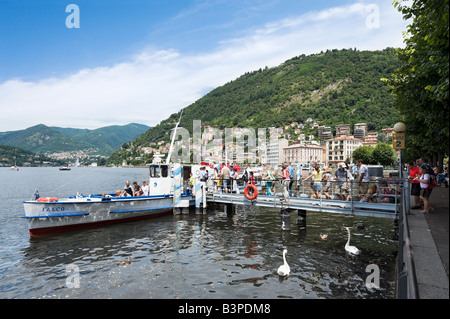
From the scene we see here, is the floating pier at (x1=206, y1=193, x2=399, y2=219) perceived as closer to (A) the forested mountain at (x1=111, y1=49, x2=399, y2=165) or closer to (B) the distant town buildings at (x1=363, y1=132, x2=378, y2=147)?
(A) the forested mountain at (x1=111, y1=49, x2=399, y2=165)

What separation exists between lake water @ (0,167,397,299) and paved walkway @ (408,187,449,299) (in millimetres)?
2281

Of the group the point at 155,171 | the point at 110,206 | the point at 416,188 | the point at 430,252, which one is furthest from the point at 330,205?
the point at 110,206

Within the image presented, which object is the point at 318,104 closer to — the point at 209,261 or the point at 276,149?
the point at 276,149

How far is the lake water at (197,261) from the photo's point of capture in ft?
30.3

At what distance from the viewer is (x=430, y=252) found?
631 centimetres

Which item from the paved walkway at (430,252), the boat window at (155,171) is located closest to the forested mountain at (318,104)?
the boat window at (155,171)

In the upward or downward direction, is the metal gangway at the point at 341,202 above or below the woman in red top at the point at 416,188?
below

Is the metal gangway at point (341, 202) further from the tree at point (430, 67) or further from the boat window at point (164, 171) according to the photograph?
the boat window at point (164, 171)

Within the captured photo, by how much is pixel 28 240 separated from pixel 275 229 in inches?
554

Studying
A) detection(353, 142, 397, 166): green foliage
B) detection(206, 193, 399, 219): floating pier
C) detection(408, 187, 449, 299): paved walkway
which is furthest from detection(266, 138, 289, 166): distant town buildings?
detection(408, 187, 449, 299): paved walkway

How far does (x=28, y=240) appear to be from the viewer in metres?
16.0

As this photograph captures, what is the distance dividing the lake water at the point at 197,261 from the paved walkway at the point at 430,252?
7.48 ft

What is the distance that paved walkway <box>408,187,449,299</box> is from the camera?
475 cm
